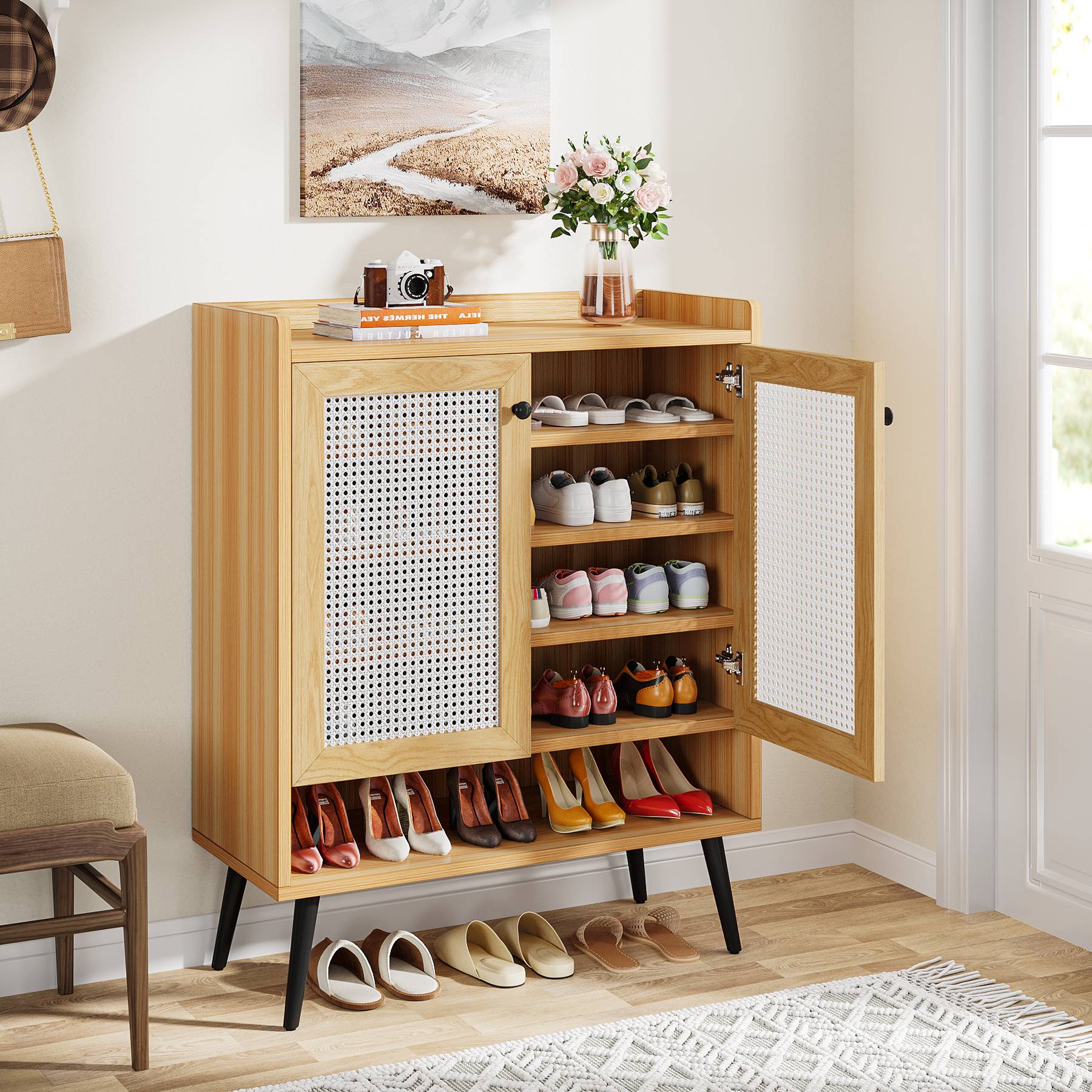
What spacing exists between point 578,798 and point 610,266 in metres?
1.06

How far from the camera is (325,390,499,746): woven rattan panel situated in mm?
2672

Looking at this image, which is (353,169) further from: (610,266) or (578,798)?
(578,798)

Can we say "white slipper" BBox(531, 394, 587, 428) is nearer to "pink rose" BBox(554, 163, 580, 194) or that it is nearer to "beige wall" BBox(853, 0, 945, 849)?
"pink rose" BBox(554, 163, 580, 194)

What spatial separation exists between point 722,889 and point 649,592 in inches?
24.0

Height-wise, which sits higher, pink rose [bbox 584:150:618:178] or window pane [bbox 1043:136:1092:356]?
pink rose [bbox 584:150:618:178]

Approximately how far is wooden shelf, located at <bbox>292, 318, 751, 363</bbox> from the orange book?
0.04 meters

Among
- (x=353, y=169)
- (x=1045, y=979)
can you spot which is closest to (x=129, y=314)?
(x=353, y=169)

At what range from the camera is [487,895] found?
3.29 metres

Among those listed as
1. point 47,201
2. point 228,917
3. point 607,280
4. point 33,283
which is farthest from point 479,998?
point 47,201

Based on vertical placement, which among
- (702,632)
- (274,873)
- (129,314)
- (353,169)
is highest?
(353,169)

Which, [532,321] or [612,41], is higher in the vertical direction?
[612,41]

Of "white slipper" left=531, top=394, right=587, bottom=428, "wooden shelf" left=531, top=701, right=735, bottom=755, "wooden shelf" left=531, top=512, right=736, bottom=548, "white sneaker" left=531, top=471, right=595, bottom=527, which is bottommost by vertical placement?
"wooden shelf" left=531, top=701, right=735, bottom=755

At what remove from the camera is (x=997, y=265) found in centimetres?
321

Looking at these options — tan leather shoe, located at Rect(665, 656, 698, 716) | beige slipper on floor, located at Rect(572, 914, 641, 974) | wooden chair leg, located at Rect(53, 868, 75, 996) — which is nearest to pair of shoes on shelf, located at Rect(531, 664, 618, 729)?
tan leather shoe, located at Rect(665, 656, 698, 716)
